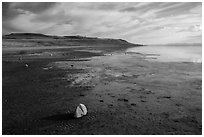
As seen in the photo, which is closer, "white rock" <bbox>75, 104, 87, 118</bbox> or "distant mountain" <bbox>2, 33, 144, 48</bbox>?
"white rock" <bbox>75, 104, 87, 118</bbox>

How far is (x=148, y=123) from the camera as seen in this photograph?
5.58 meters

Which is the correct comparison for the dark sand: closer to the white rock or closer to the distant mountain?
the white rock

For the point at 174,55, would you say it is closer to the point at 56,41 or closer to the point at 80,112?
the point at 80,112

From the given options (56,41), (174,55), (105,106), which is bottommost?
(105,106)

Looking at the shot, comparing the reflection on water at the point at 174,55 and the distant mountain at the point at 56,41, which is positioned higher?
the distant mountain at the point at 56,41

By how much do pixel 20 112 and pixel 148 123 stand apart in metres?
3.80

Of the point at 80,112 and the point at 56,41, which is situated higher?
the point at 56,41

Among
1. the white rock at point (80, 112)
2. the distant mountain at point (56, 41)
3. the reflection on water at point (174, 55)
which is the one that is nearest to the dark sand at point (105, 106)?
the white rock at point (80, 112)

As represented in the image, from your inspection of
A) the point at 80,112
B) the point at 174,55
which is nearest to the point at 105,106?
the point at 80,112

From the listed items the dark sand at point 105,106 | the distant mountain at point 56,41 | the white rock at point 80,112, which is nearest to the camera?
the dark sand at point 105,106

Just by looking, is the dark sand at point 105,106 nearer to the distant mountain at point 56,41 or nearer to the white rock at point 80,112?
the white rock at point 80,112

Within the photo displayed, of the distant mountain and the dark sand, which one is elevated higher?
the distant mountain

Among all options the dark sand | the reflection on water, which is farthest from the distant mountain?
the dark sand

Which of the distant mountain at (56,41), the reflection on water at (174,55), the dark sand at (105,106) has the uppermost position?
the distant mountain at (56,41)
